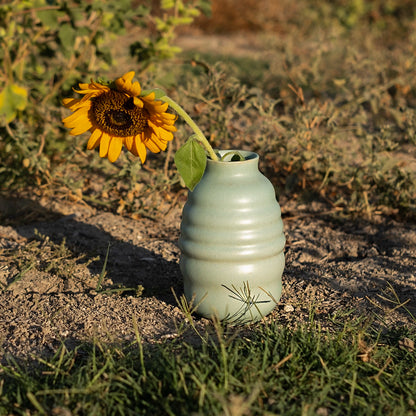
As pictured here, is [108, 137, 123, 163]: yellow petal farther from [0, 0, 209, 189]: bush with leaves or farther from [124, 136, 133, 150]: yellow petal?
[0, 0, 209, 189]: bush with leaves

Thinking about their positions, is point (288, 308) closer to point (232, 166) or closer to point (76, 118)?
point (232, 166)

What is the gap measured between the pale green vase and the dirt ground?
14 cm

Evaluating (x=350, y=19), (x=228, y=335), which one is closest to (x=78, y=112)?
(x=228, y=335)

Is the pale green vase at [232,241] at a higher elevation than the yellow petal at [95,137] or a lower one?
lower

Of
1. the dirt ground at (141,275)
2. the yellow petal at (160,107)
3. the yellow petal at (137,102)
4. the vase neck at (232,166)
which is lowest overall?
the dirt ground at (141,275)

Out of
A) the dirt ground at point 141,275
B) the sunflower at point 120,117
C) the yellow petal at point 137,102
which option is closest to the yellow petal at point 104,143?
the sunflower at point 120,117

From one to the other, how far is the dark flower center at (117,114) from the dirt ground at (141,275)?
65 cm

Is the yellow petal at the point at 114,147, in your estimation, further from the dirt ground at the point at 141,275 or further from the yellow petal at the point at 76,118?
the dirt ground at the point at 141,275

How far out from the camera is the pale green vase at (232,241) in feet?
7.13

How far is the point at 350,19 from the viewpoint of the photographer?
8258 mm

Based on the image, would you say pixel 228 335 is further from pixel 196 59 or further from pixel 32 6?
pixel 32 6

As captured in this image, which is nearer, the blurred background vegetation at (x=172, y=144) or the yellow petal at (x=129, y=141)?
the yellow petal at (x=129, y=141)

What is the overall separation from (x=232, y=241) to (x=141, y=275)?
723mm

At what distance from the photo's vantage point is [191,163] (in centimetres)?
208
